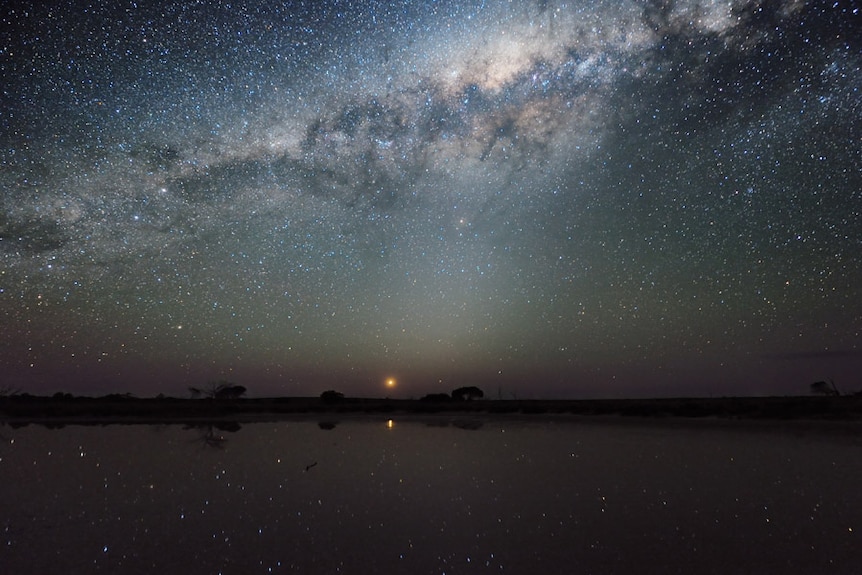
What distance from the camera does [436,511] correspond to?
11469 mm

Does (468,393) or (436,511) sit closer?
(436,511)

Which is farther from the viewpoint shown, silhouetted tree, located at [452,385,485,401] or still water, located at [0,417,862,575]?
silhouetted tree, located at [452,385,485,401]

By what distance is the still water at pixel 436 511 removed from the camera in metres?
8.15

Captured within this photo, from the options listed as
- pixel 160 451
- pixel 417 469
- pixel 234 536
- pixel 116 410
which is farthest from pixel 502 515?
pixel 116 410

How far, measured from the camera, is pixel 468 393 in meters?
106

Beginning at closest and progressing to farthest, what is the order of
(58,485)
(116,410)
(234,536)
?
(234,536) → (58,485) → (116,410)

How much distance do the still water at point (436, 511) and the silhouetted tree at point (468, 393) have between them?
85.3 metres

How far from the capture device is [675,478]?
581 inches

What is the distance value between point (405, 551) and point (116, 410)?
197 feet

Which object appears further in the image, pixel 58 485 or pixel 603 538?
pixel 58 485

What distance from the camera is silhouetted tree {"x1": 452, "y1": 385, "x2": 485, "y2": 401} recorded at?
105863mm

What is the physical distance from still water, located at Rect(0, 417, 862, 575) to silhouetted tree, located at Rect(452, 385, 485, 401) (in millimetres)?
85290

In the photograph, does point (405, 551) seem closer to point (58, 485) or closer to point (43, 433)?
point (58, 485)

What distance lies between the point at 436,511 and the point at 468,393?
96.8m
